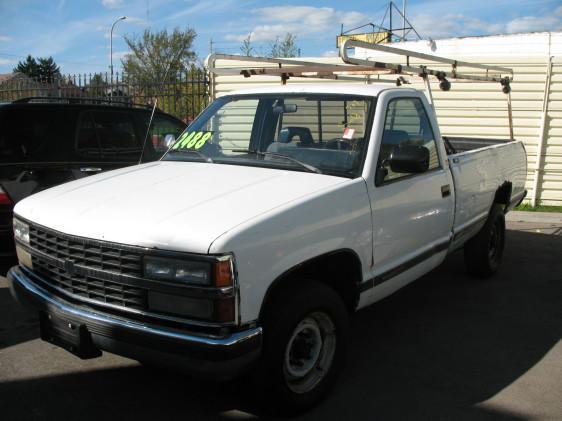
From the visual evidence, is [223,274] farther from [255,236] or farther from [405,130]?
[405,130]

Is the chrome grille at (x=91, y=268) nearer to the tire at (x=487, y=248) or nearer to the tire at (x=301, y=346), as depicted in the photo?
the tire at (x=301, y=346)

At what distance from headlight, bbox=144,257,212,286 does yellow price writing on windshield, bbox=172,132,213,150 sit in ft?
5.73

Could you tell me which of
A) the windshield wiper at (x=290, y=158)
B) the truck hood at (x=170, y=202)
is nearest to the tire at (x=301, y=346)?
the truck hood at (x=170, y=202)

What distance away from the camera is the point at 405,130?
4.27 meters

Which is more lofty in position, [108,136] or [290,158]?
[108,136]

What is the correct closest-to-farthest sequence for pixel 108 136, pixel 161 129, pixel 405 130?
pixel 405 130, pixel 108 136, pixel 161 129

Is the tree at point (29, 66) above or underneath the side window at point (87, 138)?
above

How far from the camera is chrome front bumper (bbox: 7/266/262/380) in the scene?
2600 mm

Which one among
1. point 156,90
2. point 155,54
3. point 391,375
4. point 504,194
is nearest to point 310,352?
point 391,375

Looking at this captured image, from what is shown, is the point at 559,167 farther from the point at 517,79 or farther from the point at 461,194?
the point at 461,194

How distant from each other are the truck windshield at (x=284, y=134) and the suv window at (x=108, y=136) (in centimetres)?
206

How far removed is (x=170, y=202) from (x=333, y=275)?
1135 mm

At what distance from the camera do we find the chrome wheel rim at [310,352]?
3178 millimetres

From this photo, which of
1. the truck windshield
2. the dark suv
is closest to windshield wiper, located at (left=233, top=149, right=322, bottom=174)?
the truck windshield
